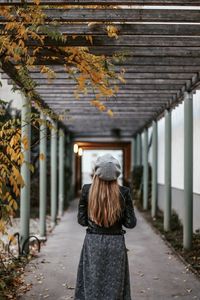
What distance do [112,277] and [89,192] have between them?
2.52 ft

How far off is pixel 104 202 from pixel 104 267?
60 cm

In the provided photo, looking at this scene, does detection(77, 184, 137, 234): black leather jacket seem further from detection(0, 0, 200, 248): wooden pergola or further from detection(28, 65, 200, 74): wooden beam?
detection(28, 65, 200, 74): wooden beam

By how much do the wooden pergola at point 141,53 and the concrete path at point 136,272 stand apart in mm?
985

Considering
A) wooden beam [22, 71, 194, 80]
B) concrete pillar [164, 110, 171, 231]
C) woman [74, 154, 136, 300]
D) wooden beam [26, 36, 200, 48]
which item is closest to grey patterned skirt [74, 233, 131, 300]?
woman [74, 154, 136, 300]

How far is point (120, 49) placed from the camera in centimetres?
750

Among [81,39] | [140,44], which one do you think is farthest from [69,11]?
[140,44]

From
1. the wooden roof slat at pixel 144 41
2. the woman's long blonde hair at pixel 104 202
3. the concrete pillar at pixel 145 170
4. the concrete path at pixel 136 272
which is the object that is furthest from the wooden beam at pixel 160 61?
the concrete pillar at pixel 145 170

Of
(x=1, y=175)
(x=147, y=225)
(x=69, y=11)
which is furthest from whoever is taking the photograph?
(x=147, y=225)

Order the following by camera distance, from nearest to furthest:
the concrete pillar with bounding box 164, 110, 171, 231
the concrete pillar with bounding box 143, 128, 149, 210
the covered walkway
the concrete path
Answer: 1. the covered walkway
2. the concrete path
3. the concrete pillar with bounding box 164, 110, 171, 231
4. the concrete pillar with bounding box 143, 128, 149, 210

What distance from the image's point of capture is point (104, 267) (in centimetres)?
477

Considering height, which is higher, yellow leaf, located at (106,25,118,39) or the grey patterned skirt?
yellow leaf, located at (106,25,118,39)

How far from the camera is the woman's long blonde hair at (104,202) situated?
460 cm

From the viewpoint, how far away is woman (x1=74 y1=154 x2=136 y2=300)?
4.66m

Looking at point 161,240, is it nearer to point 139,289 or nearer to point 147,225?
point 147,225
